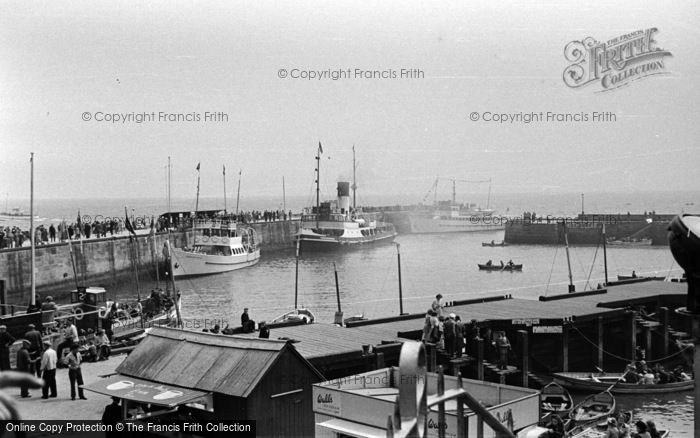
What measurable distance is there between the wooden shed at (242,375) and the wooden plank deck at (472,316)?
402 cm

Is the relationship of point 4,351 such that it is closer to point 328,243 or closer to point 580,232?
point 328,243

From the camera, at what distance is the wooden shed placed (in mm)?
11164

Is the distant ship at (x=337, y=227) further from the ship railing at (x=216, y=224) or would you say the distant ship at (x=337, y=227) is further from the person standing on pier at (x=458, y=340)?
the person standing on pier at (x=458, y=340)

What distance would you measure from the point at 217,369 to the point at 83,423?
2.51 metres

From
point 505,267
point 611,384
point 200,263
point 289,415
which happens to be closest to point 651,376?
point 611,384

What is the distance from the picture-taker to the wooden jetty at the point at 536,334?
17578 mm

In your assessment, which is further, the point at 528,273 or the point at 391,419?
the point at 528,273

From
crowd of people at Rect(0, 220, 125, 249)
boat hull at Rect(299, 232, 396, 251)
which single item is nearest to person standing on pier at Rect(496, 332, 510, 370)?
crowd of people at Rect(0, 220, 125, 249)

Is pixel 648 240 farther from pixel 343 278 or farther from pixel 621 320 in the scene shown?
pixel 621 320

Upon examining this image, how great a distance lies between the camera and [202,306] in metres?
46.5

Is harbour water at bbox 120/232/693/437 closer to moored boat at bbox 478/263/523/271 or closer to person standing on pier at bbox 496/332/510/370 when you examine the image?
moored boat at bbox 478/263/523/271

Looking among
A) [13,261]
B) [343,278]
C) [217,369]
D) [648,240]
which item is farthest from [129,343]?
[648,240]

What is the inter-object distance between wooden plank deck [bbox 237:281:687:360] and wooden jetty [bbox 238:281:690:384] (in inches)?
0.9

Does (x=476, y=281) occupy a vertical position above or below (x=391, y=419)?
below
